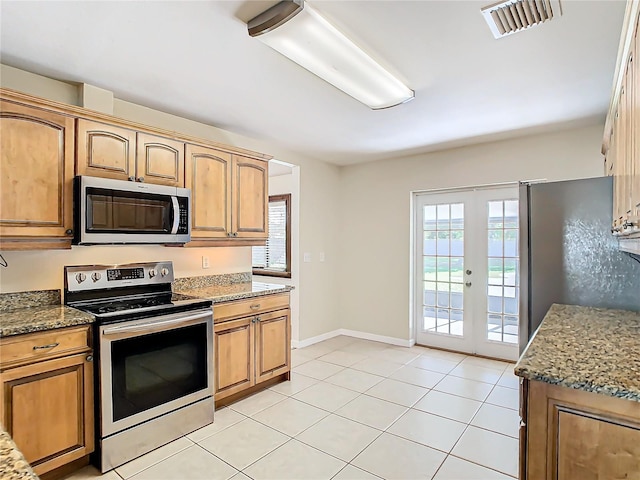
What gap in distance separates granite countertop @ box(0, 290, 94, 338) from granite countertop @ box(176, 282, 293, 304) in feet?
2.95

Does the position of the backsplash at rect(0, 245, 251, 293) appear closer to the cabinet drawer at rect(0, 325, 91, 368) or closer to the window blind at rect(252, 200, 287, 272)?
the cabinet drawer at rect(0, 325, 91, 368)

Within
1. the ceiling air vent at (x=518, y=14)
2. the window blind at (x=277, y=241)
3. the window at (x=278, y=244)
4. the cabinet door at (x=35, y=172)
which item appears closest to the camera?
the ceiling air vent at (x=518, y=14)

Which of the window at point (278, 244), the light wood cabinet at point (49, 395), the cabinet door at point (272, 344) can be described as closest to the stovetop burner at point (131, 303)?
the light wood cabinet at point (49, 395)

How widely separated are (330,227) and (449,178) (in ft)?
5.76

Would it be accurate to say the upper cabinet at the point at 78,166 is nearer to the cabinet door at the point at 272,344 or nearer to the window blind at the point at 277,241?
the cabinet door at the point at 272,344

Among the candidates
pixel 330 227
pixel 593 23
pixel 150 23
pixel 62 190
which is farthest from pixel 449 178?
pixel 62 190

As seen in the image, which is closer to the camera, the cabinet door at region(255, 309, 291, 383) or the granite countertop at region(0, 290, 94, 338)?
the granite countertop at region(0, 290, 94, 338)

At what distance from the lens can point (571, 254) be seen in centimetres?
266

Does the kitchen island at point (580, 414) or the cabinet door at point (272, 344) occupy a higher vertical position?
the kitchen island at point (580, 414)

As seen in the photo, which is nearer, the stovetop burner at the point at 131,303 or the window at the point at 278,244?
the stovetop burner at the point at 131,303

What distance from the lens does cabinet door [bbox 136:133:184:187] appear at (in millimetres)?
2736

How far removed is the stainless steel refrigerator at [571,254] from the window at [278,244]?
3.15 meters

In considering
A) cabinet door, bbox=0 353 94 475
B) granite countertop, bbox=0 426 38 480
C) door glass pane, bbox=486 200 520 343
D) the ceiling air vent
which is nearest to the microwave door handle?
cabinet door, bbox=0 353 94 475

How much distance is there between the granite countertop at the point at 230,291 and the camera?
2.98 m
